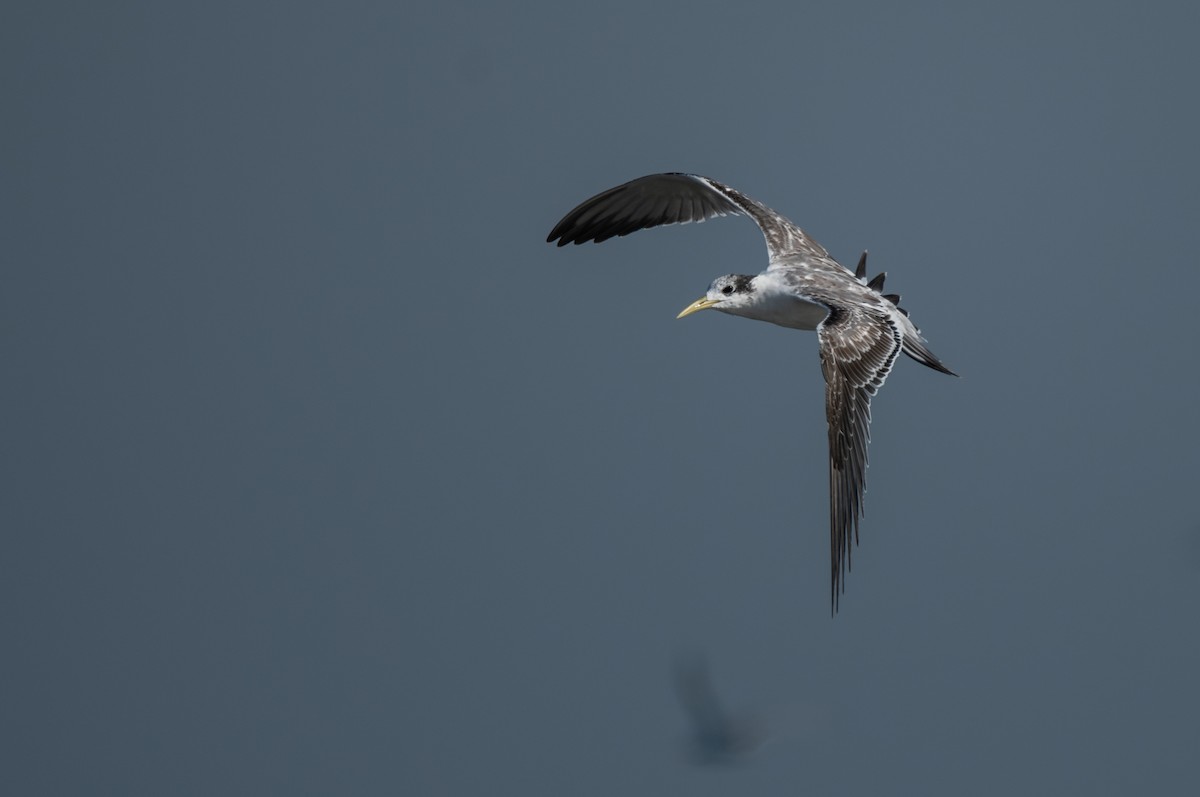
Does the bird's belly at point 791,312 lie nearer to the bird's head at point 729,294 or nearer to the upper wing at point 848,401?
the bird's head at point 729,294

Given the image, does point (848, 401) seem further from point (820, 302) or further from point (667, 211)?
point (667, 211)

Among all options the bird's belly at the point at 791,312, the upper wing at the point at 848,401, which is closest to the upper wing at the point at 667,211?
the bird's belly at the point at 791,312

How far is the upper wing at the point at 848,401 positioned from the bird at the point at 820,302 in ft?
0.04

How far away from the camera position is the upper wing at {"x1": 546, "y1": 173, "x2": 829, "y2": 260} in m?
28.5

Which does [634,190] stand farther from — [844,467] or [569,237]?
[844,467]

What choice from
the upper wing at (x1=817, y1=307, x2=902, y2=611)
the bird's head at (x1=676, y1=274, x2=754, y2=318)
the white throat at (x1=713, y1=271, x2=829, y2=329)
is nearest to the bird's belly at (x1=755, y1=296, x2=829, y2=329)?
the white throat at (x1=713, y1=271, x2=829, y2=329)

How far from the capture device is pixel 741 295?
26.3 m

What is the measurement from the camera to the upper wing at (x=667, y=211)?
93.5 feet

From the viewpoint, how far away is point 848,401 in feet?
77.5

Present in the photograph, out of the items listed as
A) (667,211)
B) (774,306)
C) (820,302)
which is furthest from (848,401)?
(667,211)

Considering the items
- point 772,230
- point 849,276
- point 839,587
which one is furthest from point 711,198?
point 839,587

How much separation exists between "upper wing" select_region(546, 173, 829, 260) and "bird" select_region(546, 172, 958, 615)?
0.05 ft

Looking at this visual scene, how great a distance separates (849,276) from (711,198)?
300 cm

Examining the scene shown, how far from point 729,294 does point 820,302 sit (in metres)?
1.83
